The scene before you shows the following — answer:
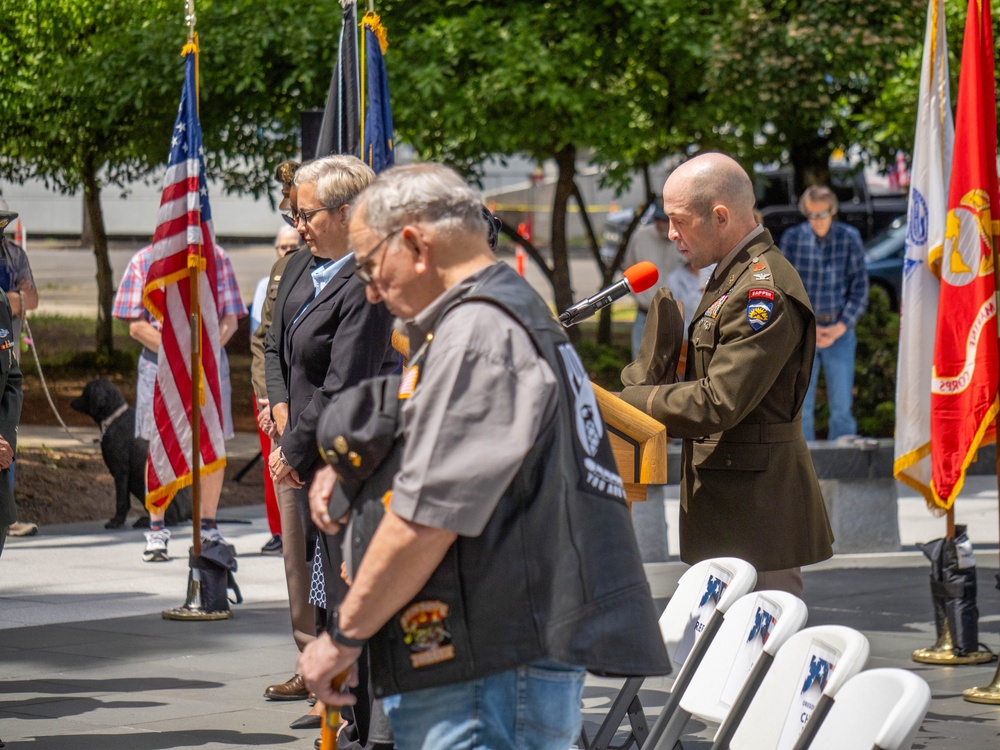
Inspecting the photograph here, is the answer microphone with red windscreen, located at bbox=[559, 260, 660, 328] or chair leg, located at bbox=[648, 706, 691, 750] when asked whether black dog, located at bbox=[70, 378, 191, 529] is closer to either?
microphone with red windscreen, located at bbox=[559, 260, 660, 328]

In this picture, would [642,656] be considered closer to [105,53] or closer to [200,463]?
[200,463]

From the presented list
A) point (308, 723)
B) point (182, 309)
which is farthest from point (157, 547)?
point (308, 723)

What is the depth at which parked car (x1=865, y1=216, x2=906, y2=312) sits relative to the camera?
75.5 feet

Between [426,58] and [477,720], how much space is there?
11.1 m

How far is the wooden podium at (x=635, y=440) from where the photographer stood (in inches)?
174

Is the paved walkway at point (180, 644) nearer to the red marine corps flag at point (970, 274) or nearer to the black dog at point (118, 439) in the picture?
the black dog at point (118, 439)

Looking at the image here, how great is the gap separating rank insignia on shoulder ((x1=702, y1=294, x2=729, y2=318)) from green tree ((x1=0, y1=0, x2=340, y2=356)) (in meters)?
8.81

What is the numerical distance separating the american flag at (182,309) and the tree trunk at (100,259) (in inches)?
294

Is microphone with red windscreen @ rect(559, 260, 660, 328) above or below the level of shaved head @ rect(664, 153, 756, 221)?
below

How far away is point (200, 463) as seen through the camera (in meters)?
8.63

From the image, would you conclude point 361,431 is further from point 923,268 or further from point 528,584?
point 923,268

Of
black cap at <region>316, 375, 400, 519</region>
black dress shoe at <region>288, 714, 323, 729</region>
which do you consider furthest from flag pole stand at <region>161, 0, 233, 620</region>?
black cap at <region>316, 375, 400, 519</region>

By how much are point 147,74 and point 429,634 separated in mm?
11597

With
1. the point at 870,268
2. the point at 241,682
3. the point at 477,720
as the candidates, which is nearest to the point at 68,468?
the point at 241,682
